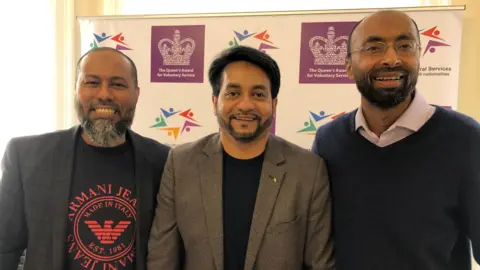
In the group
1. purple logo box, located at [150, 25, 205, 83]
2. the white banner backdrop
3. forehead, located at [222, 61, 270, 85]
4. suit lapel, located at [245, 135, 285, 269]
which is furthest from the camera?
purple logo box, located at [150, 25, 205, 83]

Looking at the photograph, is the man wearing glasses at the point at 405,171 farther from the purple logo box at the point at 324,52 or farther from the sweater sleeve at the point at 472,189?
the purple logo box at the point at 324,52

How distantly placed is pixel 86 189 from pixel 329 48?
1.97 metres

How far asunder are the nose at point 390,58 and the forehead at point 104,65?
116 centimetres

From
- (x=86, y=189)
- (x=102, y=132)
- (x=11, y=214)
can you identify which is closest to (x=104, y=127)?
(x=102, y=132)

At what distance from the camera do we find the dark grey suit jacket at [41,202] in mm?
1680

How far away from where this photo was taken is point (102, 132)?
178cm

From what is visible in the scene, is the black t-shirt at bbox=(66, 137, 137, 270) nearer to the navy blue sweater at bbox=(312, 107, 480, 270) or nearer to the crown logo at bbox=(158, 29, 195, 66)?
the navy blue sweater at bbox=(312, 107, 480, 270)

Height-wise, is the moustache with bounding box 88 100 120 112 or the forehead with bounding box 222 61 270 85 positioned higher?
the forehead with bounding box 222 61 270 85

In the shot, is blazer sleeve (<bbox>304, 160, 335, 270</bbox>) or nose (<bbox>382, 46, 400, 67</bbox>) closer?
nose (<bbox>382, 46, 400, 67</bbox>)

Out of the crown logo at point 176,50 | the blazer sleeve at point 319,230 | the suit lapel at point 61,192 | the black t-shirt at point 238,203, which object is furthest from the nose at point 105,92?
the crown logo at point 176,50

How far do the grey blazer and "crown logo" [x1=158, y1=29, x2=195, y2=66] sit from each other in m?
1.50

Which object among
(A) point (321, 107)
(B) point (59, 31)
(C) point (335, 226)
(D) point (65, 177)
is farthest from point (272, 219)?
(B) point (59, 31)

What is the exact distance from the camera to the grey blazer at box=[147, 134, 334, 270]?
5.23 feet

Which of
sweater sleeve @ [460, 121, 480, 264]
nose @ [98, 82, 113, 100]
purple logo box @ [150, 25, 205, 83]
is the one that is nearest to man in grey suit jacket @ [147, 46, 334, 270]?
nose @ [98, 82, 113, 100]
